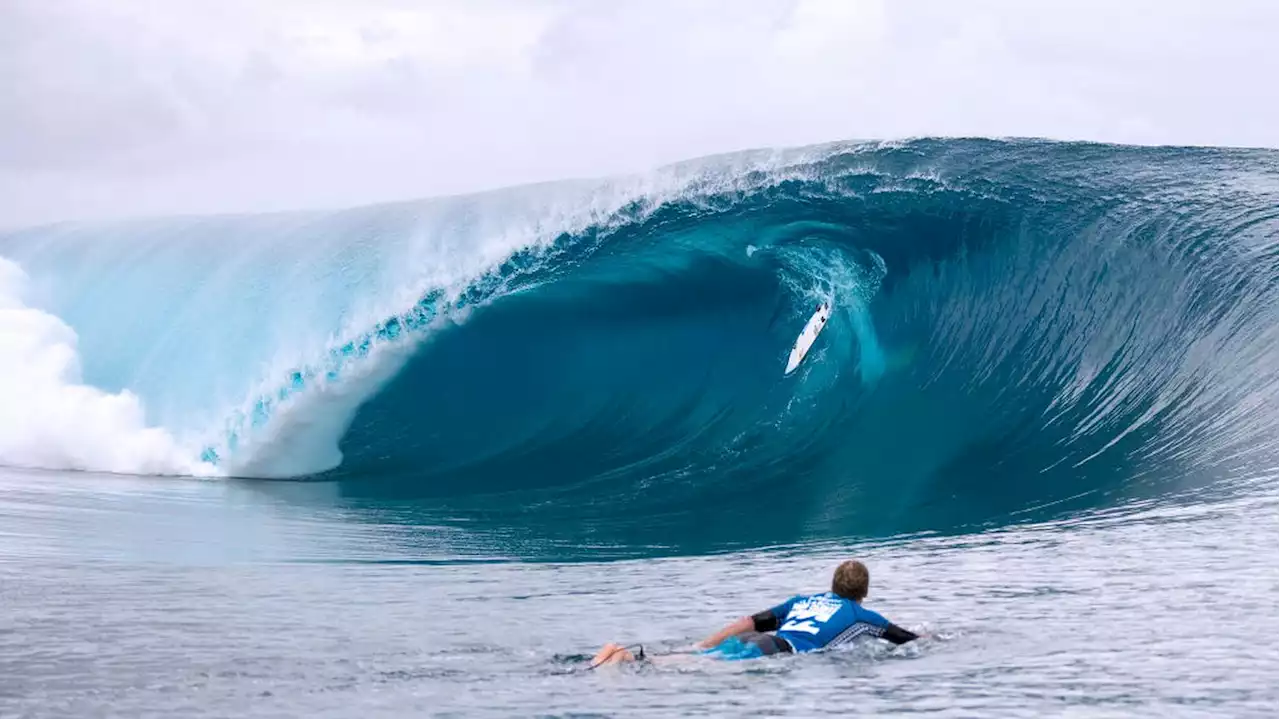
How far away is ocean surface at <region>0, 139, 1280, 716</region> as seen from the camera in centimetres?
601

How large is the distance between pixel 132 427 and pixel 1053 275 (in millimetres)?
10793

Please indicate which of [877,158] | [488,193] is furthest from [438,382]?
[877,158]

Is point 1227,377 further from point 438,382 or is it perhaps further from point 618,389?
point 438,382

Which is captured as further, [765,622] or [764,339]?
[764,339]

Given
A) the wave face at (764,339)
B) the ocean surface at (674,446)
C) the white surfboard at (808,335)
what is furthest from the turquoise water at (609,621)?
the white surfboard at (808,335)

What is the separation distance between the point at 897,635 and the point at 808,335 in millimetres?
8782

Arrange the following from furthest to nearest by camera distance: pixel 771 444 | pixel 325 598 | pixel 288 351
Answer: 1. pixel 288 351
2. pixel 771 444
3. pixel 325 598

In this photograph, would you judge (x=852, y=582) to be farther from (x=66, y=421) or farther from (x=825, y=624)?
(x=66, y=421)

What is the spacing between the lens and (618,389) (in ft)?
49.8

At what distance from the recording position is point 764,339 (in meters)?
15.2

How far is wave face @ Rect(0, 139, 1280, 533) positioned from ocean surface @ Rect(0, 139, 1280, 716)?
5cm

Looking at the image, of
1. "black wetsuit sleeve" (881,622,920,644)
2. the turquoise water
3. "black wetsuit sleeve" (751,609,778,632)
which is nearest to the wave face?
the turquoise water

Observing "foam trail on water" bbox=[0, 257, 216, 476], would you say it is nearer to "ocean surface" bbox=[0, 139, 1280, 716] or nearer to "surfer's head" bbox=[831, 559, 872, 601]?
"ocean surface" bbox=[0, 139, 1280, 716]

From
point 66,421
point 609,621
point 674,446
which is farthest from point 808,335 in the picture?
point 66,421
